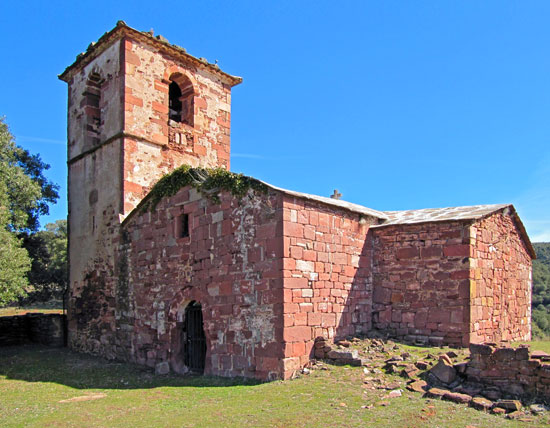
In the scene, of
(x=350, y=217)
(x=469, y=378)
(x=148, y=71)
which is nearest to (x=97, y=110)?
(x=148, y=71)

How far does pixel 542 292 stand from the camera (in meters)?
25.7

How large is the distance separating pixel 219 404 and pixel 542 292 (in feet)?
76.6

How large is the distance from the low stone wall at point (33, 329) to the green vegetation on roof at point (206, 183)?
6.91 meters

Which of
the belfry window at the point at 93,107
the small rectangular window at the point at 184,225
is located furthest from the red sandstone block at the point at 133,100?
the small rectangular window at the point at 184,225

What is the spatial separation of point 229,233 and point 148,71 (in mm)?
7201

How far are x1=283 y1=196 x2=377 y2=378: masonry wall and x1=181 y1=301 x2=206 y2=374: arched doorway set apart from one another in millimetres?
2946

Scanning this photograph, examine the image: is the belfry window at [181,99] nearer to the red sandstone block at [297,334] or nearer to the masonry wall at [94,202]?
the masonry wall at [94,202]

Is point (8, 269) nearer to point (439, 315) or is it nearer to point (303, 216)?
point (303, 216)

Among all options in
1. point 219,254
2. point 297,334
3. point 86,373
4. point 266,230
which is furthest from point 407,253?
point 86,373

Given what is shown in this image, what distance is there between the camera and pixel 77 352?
15.1 meters

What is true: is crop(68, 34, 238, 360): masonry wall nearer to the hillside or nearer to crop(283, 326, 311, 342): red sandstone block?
crop(283, 326, 311, 342): red sandstone block

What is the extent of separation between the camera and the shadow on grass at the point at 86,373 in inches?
395

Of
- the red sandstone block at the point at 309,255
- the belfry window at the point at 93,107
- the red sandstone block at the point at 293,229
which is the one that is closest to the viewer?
the red sandstone block at the point at 293,229

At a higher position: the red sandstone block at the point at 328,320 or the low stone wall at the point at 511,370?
the red sandstone block at the point at 328,320
